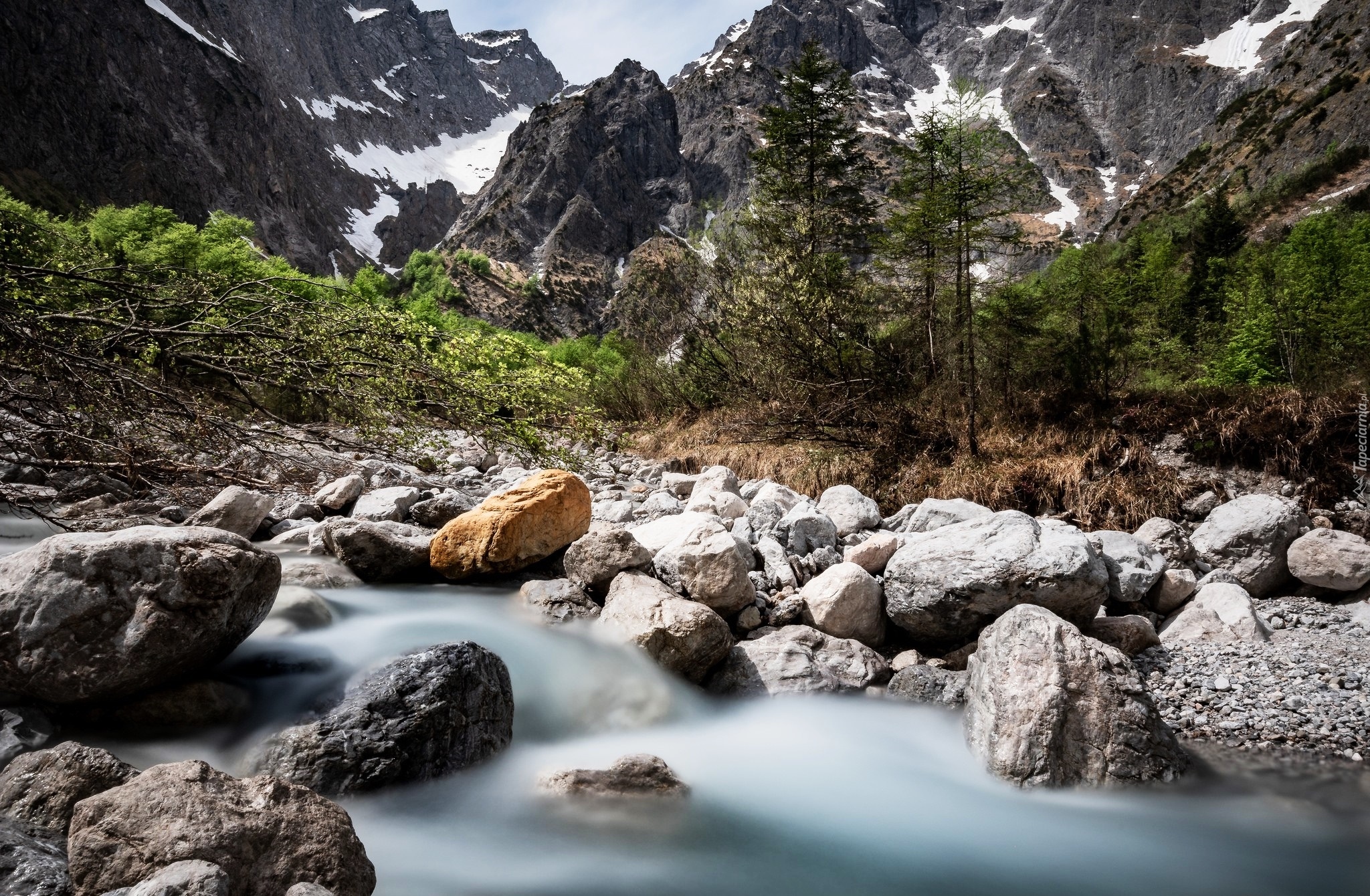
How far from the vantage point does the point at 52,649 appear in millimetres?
2908

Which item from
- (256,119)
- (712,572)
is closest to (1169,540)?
(712,572)

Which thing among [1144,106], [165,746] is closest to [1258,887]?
[165,746]

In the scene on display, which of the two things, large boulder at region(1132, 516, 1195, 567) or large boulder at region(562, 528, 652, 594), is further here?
large boulder at region(1132, 516, 1195, 567)

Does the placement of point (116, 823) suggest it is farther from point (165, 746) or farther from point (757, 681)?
point (757, 681)

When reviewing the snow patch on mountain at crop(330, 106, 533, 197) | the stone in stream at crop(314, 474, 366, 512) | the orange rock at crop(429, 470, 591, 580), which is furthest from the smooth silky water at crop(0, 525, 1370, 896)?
the snow patch on mountain at crop(330, 106, 533, 197)

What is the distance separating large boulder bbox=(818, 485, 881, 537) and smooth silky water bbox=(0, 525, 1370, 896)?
2.32 m

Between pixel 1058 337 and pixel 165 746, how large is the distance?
31.6 feet

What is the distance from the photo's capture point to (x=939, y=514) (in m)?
6.12

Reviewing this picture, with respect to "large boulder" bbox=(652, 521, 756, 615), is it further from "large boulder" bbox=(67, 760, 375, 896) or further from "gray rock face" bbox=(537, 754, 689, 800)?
"large boulder" bbox=(67, 760, 375, 896)

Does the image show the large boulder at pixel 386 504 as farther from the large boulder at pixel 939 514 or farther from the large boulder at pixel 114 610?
the large boulder at pixel 939 514

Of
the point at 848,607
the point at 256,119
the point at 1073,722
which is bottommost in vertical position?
the point at 1073,722

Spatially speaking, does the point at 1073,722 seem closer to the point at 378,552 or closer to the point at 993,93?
the point at 378,552

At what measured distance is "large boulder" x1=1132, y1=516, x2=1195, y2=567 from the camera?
5.49 meters

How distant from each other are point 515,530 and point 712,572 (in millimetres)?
1776
